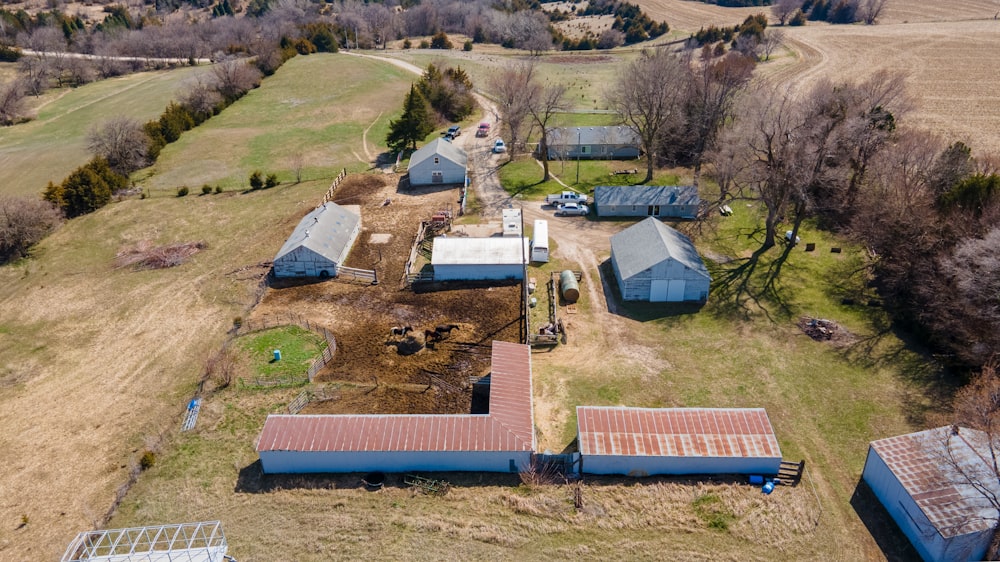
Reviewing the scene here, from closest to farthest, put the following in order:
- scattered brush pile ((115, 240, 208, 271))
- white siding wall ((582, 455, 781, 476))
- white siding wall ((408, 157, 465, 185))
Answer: white siding wall ((582, 455, 781, 476)) → scattered brush pile ((115, 240, 208, 271)) → white siding wall ((408, 157, 465, 185))

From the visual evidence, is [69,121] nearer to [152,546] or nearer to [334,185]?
[334,185]

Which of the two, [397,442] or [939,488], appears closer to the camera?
[939,488]

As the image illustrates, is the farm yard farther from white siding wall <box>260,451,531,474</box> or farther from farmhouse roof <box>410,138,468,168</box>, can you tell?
farmhouse roof <box>410,138,468,168</box>

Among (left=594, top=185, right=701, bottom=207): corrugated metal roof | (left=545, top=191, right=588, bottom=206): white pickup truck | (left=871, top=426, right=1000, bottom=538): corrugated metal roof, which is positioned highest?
(left=594, top=185, right=701, bottom=207): corrugated metal roof

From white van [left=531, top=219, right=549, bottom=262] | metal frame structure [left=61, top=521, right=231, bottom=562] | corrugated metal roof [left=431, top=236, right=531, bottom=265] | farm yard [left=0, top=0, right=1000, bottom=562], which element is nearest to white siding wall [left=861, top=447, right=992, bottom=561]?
farm yard [left=0, top=0, right=1000, bottom=562]

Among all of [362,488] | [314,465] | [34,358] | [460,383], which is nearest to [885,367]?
[460,383]

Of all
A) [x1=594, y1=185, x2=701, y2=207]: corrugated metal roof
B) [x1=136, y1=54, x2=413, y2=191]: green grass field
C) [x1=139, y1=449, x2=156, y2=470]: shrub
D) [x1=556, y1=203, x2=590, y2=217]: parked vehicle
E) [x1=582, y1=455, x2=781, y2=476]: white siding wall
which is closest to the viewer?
[x1=582, y1=455, x2=781, y2=476]: white siding wall

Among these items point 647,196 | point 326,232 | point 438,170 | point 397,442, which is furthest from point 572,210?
point 397,442

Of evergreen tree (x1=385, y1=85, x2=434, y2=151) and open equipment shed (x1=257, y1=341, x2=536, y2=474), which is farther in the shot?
evergreen tree (x1=385, y1=85, x2=434, y2=151)
